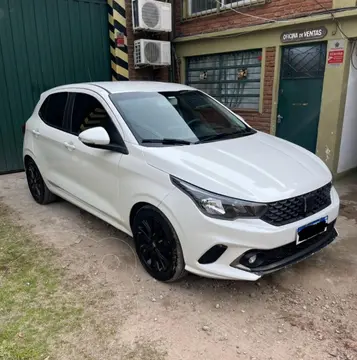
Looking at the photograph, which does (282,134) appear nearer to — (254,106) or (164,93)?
(254,106)

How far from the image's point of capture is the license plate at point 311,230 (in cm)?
254

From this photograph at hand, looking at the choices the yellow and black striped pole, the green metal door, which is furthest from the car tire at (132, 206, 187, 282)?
the yellow and black striped pole

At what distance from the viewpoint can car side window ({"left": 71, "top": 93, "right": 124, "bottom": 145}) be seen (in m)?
3.14

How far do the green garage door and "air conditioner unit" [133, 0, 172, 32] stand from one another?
0.74m

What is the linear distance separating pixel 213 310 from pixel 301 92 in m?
4.44

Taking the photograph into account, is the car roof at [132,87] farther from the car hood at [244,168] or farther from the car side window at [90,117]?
the car hood at [244,168]

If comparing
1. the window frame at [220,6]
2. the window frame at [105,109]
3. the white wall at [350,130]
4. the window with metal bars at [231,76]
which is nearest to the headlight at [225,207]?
the window frame at [105,109]

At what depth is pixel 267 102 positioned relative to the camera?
6293 mm

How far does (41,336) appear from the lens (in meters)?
2.35

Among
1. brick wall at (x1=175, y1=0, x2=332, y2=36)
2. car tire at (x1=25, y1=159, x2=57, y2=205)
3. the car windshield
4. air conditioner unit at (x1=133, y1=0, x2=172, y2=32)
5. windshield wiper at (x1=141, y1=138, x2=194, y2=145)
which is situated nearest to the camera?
windshield wiper at (x1=141, y1=138, x2=194, y2=145)

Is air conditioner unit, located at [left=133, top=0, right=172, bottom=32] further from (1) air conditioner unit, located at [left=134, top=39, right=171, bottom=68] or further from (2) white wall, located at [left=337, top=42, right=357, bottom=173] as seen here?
(2) white wall, located at [left=337, top=42, right=357, bottom=173]

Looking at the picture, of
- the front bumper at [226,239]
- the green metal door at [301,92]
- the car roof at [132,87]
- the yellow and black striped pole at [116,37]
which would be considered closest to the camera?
the front bumper at [226,239]

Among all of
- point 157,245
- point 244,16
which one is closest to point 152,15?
point 244,16

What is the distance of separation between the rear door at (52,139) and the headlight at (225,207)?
1.98 m
